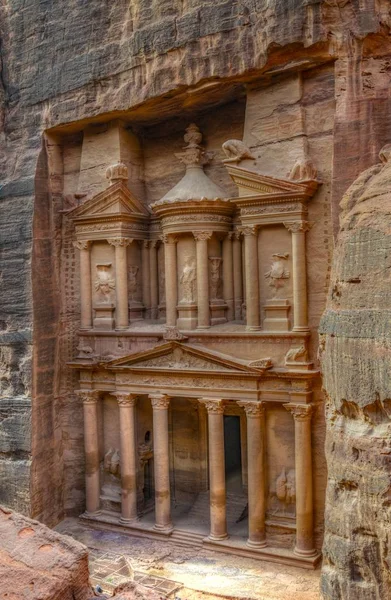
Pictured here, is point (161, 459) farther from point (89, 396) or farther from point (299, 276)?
point (299, 276)

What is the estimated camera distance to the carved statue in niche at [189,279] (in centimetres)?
1366

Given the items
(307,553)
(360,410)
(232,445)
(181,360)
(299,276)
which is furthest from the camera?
(232,445)

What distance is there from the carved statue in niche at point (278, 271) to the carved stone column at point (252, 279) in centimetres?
36

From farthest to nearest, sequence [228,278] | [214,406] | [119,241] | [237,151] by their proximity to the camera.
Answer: [119,241], [228,278], [214,406], [237,151]

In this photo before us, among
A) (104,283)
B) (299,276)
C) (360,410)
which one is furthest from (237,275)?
(360,410)

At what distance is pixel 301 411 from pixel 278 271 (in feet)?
9.34

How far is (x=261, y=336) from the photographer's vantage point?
12.6m

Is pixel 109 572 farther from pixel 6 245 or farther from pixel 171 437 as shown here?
pixel 6 245

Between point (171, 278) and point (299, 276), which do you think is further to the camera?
point (171, 278)

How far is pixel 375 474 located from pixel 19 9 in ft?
43.7

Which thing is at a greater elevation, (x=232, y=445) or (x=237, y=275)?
(x=237, y=275)

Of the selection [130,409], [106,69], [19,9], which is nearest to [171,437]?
[130,409]

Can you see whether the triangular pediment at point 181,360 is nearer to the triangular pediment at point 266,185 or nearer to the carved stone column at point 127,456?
the carved stone column at point 127,456

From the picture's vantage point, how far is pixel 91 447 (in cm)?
1452
